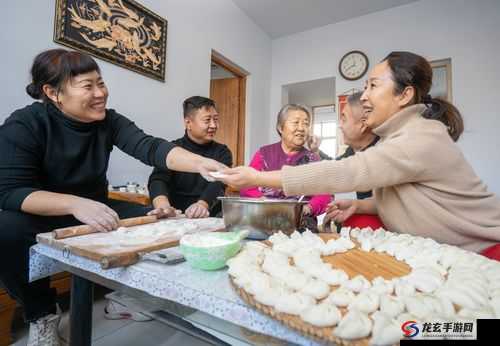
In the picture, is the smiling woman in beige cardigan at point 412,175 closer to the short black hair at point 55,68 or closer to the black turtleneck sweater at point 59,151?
the black turtleneck sweater at point 59,151

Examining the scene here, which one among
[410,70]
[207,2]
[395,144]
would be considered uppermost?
[207,2]

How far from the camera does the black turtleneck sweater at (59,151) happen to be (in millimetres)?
925

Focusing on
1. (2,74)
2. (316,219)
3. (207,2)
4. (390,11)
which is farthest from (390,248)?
(390,11)

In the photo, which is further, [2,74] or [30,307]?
[2,74]

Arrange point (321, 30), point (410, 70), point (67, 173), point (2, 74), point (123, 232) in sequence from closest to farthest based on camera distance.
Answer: point (123, 232)
point (410, 70)
point (67, 173)
point (2, 74)
point (321, 30)

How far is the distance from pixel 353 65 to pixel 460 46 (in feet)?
3.70

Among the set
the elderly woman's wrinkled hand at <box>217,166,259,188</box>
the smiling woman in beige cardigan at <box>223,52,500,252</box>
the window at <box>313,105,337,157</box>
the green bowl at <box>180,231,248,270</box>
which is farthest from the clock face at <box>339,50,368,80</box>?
the green bowl at <box>180,231,248,270</box>

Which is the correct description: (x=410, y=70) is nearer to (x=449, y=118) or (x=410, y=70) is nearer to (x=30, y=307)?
(x=449, y=118)

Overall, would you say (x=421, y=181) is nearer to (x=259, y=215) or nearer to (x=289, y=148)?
(x=259, y=215)

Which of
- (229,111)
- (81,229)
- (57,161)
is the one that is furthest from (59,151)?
(229,111)

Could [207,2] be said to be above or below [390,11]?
below

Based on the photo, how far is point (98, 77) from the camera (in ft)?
3.74

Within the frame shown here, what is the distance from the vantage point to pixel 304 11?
3479mm

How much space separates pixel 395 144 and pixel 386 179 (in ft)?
0.35
